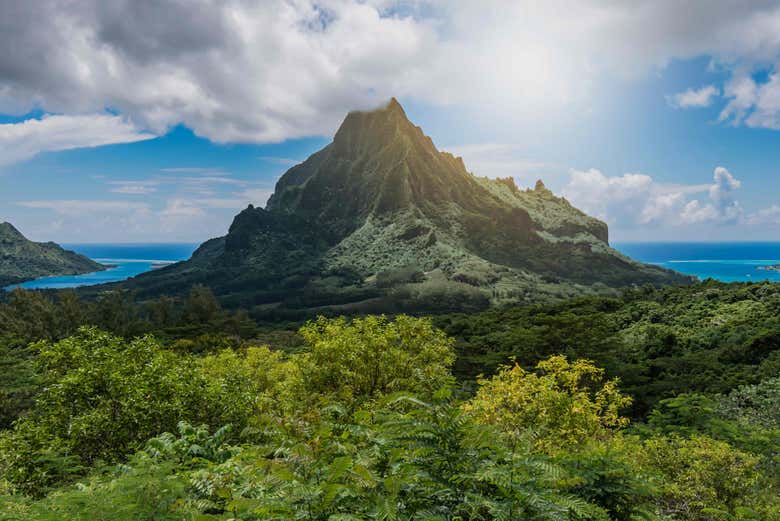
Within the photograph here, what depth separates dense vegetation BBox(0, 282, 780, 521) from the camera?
568 cm

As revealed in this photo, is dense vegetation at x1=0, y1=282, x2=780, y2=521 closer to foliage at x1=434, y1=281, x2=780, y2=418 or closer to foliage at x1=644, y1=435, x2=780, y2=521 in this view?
foliage at x1=644, y1=435, x2=780, y2=521

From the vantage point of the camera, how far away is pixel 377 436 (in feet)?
26.2

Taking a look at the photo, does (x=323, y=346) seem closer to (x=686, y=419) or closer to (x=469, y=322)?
(x=686, y=419)

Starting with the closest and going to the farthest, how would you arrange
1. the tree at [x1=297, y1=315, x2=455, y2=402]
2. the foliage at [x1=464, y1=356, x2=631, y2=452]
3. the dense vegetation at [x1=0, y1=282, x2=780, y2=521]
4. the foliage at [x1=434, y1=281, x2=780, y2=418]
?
the dense vegetation at [x1=0, y1=282, x2=780, y2=521], the foliage at [x1=464, y1=356, x2=631, y2=452], the tree at [x1=297, y1=315, x2=455, y2=402], the foliage at [x1=434, y1=281, x2=780, y2=418]

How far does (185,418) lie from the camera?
17281mm

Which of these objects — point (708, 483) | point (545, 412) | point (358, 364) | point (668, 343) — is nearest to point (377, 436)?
point (545, 412)

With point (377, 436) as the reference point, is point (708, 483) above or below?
below

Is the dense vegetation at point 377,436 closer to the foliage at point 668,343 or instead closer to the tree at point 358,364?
the tree at point 358,364

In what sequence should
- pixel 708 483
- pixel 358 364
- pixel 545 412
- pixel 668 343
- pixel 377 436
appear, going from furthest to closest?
pixel 668 343
pixel 358 364
pixel 545 412
pixel 708 483
pixel 377 436

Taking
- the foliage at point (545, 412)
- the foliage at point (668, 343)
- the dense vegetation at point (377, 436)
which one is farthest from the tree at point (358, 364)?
the foliage at point (668, 343)

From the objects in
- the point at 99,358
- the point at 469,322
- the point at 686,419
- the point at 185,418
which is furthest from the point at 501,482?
the point at 469,322

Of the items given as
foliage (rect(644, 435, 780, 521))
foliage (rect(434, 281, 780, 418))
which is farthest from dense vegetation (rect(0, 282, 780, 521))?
foliage (rect(434, 281, 780, 418))

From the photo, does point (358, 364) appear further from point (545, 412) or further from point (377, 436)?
point (377, 436)

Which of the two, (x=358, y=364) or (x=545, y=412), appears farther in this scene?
(x=358, y=364)
